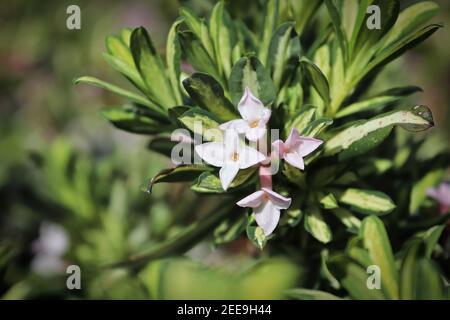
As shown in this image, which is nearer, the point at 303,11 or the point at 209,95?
the point at 209,95

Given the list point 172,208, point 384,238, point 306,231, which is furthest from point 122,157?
point 384,238

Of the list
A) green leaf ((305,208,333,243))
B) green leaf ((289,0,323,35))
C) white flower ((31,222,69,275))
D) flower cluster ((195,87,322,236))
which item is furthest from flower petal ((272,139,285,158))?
white flower ((31,222,69,275))

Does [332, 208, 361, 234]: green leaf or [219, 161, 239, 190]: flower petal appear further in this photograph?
[332, 208, 361, 234]: green leaf

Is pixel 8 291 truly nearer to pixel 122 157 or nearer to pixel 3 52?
pixel 122 157

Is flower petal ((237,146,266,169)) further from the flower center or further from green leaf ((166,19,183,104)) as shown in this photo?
green leaf ((166,19,183,104))

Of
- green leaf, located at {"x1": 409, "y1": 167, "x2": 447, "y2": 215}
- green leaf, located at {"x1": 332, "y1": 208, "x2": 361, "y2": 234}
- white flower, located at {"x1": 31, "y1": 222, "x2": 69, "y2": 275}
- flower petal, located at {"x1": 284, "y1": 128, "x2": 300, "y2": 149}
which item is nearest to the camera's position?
flower petal, located at {"x1": 284, "y1": 128, "x2": 300, "y2": 149}

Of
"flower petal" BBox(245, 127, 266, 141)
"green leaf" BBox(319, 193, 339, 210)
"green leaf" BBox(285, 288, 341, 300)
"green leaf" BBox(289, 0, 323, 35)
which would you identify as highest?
"green leaf" BBox(289, 0, 323, 35)

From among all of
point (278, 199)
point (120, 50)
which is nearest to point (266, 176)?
point (278, 199)

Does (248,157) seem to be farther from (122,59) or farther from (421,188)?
(421,188)
